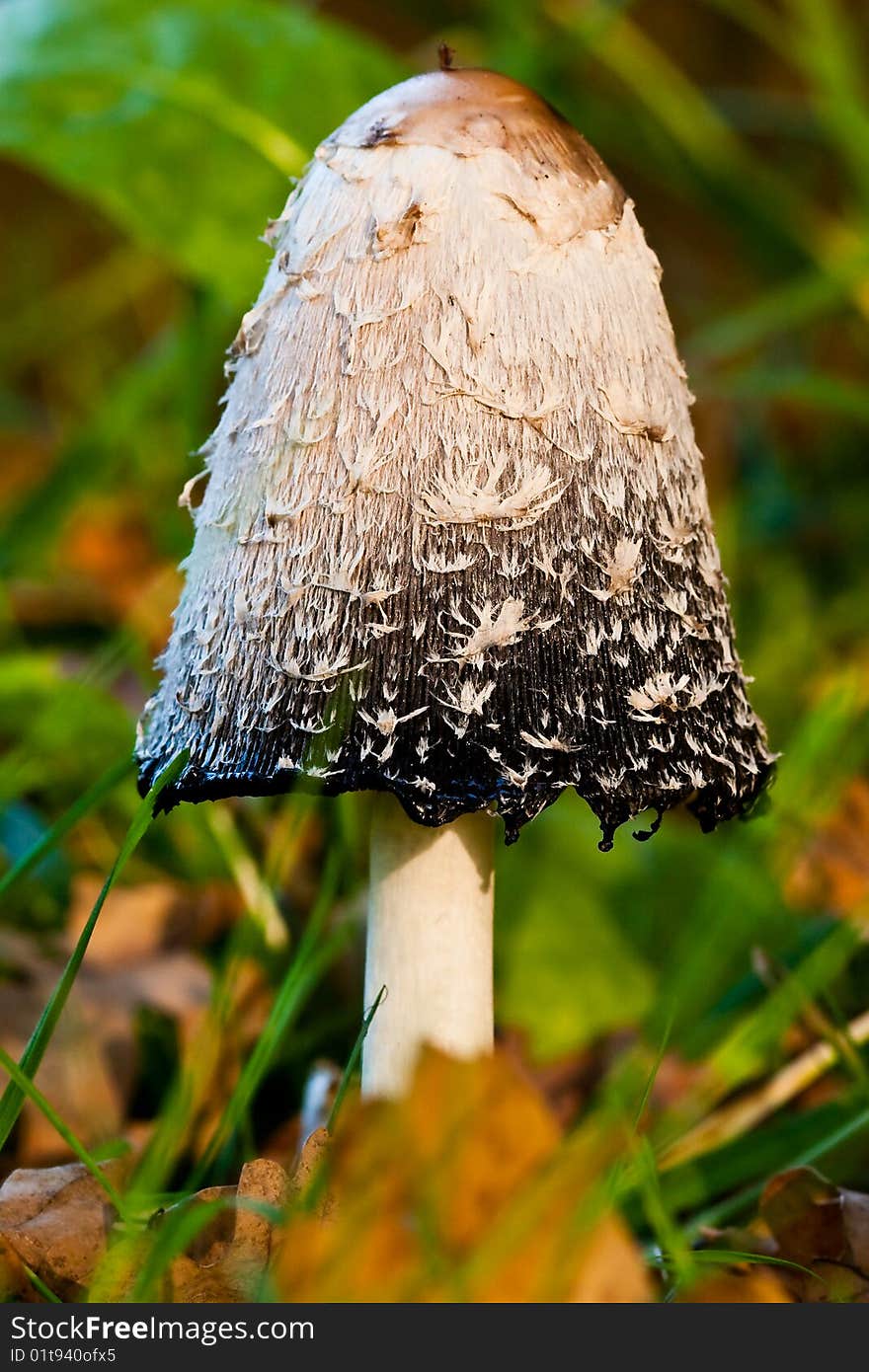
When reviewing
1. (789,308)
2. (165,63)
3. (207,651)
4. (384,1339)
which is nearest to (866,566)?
(789,308)

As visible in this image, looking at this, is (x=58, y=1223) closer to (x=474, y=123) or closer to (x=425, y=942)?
(x=425, y=942)

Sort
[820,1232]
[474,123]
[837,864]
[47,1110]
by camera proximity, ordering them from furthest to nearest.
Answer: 1. [837,864]
2. [820,1232]
3. [474,123]
4. [47,1110]

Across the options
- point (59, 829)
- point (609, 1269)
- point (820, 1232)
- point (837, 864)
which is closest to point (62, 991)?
point (59, 829)

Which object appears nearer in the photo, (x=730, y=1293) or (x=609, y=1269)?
(x=609, y=1269)

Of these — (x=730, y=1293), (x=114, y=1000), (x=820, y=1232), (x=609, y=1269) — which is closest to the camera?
(x=609, y=1269)

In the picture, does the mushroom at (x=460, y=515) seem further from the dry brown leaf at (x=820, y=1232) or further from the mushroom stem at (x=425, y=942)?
the dry brown leaf at (x=820, y=1232)

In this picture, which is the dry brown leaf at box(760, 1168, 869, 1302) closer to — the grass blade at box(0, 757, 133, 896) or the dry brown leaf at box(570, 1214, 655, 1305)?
the dry brown leaf at box(570, 1214, 655, 1305)

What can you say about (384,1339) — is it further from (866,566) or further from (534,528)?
(866,566)

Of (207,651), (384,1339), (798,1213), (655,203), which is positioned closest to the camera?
(384,1339)
